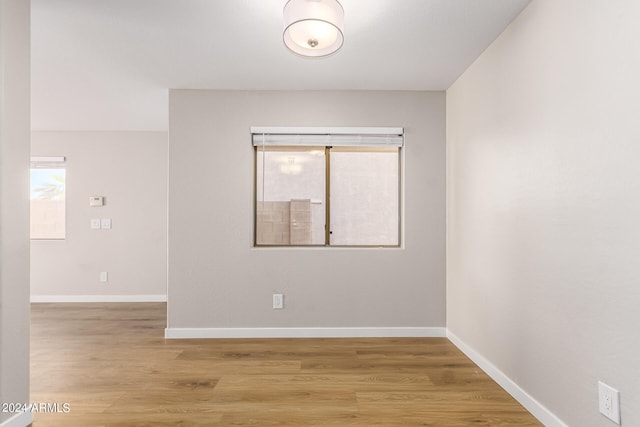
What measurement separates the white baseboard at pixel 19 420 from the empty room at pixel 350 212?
0.4 inches

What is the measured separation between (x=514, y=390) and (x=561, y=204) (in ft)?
3.94

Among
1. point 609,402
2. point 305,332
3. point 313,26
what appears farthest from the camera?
point 305,332

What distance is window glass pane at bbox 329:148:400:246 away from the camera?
3527 mm

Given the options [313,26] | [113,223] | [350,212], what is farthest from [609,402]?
[113,223]

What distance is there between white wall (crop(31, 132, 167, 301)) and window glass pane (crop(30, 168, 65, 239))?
0.42 feet

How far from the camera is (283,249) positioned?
338 cm

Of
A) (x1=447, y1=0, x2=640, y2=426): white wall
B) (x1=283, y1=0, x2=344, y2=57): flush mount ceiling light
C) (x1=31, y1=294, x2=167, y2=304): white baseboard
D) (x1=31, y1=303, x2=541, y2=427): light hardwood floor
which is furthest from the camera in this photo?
(x1=31, y1=294, x2=167, y2=304): white baseboard

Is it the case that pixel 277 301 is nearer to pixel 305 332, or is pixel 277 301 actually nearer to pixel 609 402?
pixel 305 332

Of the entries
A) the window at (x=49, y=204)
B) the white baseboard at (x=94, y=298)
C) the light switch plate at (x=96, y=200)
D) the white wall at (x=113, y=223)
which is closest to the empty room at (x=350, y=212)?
the white baseboard at (x=94, y=298)

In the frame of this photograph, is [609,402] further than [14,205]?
No

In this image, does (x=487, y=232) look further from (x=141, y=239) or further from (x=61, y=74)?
(x=141, y=239)

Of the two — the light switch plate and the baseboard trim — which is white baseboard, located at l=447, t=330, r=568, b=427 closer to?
the baseboard trim

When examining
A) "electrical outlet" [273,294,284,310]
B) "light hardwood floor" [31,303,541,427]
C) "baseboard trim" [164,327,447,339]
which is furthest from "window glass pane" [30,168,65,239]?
"electrical outlet" [273,294,284,310]

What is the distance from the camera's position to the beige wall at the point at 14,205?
5.68 ft
